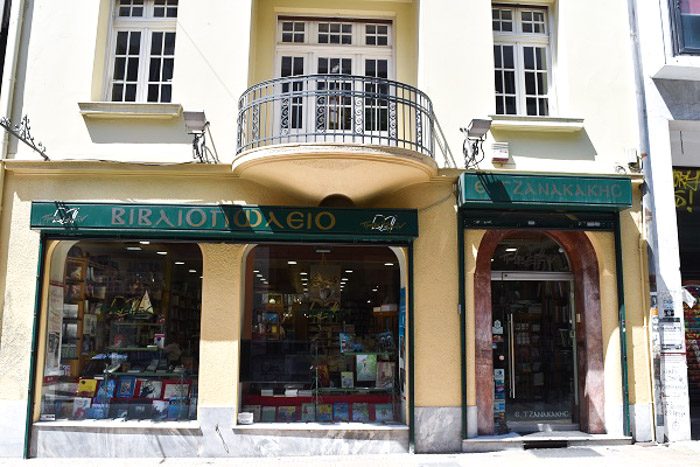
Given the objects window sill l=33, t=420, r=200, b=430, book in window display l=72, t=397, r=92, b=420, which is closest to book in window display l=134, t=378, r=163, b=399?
window sill l=33, t=420, r=200, b=430

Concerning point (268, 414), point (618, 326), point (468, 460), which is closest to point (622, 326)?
point (618, 326)

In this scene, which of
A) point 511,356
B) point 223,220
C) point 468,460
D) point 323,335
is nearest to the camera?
point 468,460

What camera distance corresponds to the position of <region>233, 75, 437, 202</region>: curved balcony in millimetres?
7977

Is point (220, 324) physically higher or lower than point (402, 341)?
higher

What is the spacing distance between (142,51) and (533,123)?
6.03m

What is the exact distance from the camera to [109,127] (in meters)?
8.87

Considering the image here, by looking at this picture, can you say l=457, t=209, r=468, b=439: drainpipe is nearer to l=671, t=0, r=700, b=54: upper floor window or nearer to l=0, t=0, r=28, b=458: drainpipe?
l=671, t=0, r=700, b=54: upper floor window

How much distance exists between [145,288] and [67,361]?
1.47 metres

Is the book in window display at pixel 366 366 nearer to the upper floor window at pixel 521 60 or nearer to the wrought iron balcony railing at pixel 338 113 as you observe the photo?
the wrought iron balcony railing at pixel 338 113

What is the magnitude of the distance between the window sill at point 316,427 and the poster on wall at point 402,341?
0.51 metres

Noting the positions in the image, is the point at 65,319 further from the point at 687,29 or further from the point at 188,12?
the point at 687,29

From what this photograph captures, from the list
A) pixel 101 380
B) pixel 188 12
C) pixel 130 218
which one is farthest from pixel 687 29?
pixel 101 380

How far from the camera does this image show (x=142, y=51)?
31.0 ft

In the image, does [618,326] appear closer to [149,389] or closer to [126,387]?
[149,389]
